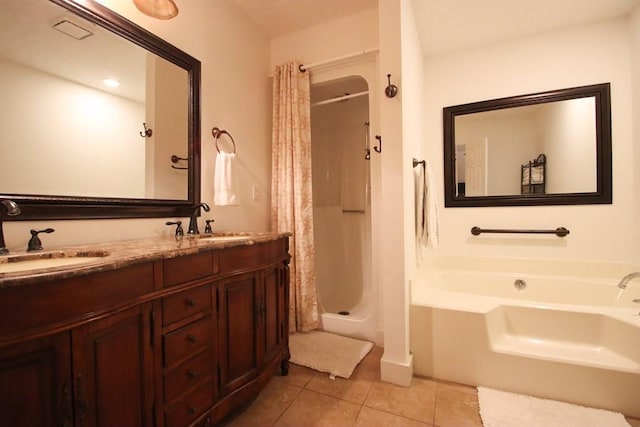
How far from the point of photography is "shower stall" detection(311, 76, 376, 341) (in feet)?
9.43

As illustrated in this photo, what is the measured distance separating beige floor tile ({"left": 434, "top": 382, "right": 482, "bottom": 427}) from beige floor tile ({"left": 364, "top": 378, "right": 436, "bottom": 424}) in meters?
0.04

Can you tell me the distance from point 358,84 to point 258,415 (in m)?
2.62

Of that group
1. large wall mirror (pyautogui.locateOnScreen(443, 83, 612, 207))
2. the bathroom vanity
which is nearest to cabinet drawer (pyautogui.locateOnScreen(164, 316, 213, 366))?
the bathroom vanity

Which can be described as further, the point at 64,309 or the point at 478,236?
the point at 478,236

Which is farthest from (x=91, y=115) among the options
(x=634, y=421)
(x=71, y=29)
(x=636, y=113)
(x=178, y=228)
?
(x=636, y=113)

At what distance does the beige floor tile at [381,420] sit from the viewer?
1326 millimetres

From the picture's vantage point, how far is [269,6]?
83.0 inches

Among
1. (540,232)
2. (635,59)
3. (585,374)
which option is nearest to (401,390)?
(585,374)

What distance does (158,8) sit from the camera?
4.30 ft

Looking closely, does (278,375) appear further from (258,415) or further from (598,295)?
(598,295)

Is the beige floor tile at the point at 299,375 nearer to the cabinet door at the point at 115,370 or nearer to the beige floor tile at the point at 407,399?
the beige floor tile at the point at 407,399

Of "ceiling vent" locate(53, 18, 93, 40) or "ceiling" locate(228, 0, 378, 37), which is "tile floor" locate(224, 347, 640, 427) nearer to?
"ceiling vent" locate(53, 18, 93, 40)

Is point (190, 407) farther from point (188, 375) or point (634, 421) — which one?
point (634, 421)

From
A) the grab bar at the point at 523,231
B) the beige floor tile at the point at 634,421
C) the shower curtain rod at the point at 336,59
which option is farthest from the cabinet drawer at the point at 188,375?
the grab bar at the point at 523,231
